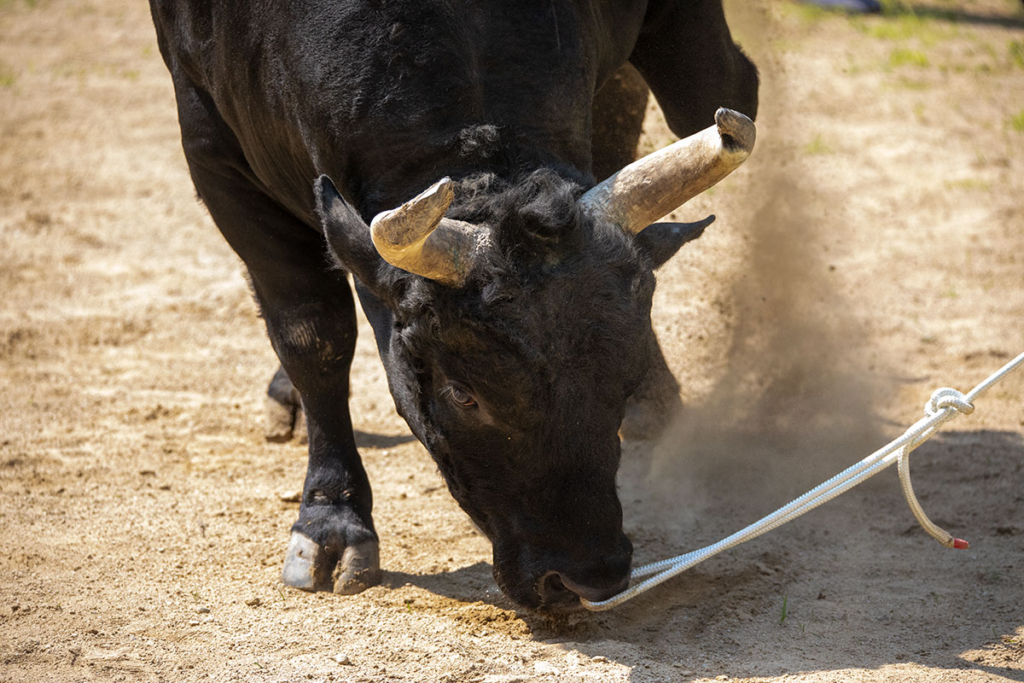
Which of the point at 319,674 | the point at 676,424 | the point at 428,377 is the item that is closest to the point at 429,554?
the point at 319,674

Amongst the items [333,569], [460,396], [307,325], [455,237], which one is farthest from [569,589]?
[307,325]

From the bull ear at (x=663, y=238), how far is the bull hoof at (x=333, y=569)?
1.78 meters

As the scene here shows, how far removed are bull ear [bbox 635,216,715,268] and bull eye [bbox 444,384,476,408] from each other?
0.71 meters

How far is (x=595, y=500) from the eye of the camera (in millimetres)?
3172

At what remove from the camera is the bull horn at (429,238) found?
112 inches

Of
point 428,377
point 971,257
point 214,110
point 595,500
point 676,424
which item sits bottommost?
point 971,257

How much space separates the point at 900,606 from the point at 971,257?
436 cm

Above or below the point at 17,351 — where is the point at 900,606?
below

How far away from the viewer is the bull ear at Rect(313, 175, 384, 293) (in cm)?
329

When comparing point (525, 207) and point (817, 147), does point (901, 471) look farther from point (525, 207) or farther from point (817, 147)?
point (817, 147)

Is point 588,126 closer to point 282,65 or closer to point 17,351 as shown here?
point 282,65

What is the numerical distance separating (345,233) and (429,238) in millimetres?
418

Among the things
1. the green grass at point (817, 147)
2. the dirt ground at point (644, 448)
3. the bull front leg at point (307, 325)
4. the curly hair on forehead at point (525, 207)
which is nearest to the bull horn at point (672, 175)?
the curly hair on forehead at point (525, 207)

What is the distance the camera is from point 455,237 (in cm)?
305
